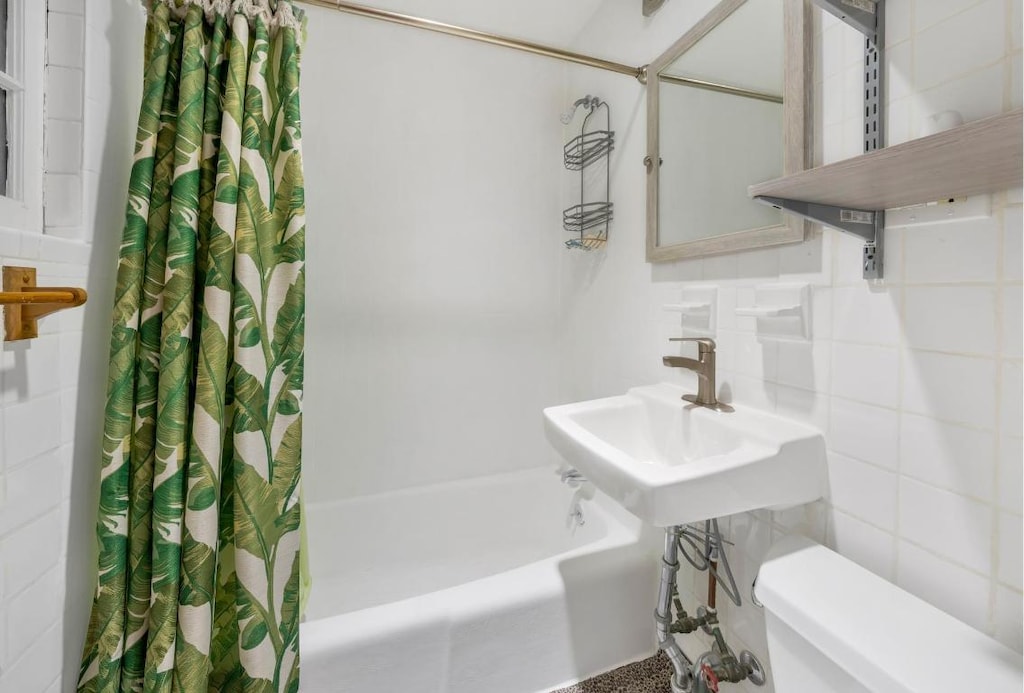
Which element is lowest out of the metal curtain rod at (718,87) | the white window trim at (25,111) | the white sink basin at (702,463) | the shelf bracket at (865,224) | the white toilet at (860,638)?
the white toilet at (860,638)

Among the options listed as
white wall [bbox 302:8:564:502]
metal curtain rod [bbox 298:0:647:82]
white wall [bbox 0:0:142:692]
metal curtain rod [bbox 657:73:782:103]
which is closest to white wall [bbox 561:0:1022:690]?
metal curtain rod [bbox 657:73:782:103]

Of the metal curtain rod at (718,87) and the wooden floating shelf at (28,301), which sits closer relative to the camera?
the wooden floating shelf at (28,301)

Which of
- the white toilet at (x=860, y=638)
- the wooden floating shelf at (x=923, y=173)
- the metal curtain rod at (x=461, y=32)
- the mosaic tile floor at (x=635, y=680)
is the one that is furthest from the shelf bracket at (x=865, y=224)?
the mosaic tile floor at (x=635, y=680)

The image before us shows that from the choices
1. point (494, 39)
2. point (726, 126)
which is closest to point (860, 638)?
point (726, 126)

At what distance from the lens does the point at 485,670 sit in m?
1.18

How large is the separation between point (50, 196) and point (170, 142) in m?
0.25

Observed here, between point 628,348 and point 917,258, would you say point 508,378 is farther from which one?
point 917,258

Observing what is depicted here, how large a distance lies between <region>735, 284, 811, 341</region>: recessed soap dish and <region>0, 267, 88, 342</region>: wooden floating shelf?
121 centimetres

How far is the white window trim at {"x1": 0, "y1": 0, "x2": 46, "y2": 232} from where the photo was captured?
0.78m

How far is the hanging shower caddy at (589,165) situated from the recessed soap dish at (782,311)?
2.70 feet

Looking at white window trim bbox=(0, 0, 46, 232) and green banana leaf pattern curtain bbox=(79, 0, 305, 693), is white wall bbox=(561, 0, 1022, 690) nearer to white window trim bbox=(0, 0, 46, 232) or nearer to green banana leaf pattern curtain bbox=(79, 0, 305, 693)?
green banana leaf pattern curtain bbox=(79, 0, 305, 693)

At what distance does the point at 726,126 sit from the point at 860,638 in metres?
1.13

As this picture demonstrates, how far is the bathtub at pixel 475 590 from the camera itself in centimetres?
108

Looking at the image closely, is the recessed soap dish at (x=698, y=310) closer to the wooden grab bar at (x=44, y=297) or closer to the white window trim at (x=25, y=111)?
the wooden grab bar at (x=44, y=297)
